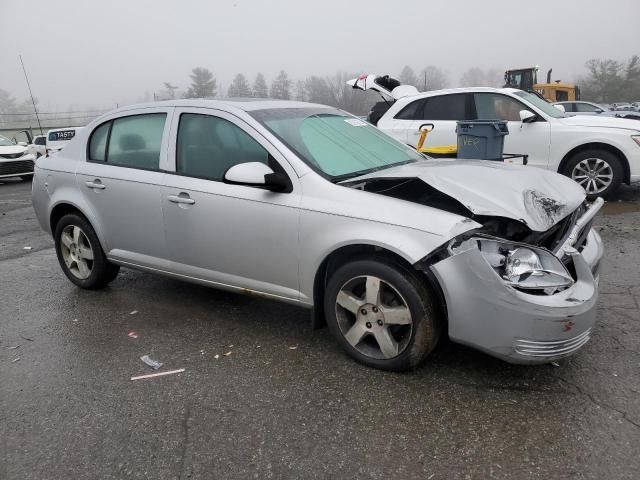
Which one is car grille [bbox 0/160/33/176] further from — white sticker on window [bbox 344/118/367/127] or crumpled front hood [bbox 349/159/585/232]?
crumpled front hood [bbox 349/159/585/232]

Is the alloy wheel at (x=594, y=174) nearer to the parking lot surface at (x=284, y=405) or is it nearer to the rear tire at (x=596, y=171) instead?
the rear tire at (x=596, y=171)

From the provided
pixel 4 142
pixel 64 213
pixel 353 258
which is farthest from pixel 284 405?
pixel 4 142

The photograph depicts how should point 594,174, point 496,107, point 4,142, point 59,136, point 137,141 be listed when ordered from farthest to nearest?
point 59,136 < point 4,142 < point 496,107 < point 594,174 < point 137,141

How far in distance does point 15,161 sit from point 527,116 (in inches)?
528

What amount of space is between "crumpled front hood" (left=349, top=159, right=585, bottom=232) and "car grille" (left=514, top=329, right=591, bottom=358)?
63 cm

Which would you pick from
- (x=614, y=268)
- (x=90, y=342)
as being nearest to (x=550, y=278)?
(x=614, y=268)

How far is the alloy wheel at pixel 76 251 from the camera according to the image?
4566 millimetres

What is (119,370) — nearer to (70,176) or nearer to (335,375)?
(335,375)

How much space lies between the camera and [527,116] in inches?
301

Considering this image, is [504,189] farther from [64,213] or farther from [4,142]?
[4,142]

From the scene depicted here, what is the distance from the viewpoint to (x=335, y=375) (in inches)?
121

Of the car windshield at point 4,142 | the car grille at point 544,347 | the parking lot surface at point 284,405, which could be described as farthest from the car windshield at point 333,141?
the car windshield at point 4,142

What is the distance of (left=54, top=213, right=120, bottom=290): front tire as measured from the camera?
4.51 meters

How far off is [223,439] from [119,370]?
1.10 meters
